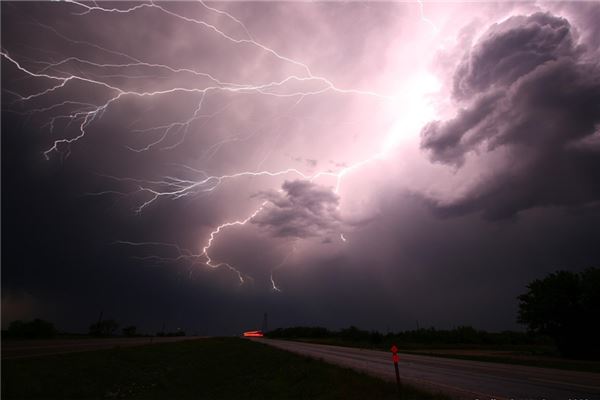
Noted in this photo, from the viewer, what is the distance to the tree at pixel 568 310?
2881 centimetres

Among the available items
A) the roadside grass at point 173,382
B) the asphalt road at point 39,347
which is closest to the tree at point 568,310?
the roadside grass at point 173,382

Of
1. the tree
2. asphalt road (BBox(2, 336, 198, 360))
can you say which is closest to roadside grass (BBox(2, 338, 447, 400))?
asphalt road (BBox(2, 336, 198, 360))

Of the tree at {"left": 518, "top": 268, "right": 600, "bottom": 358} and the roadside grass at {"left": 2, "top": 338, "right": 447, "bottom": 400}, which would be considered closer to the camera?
the roadside grass at {"left": 2, "top": 338, "right": 447, "bottom": 400}

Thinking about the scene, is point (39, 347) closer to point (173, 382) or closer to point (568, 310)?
point (173, 382)

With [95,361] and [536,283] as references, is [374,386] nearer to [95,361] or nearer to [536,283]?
[95,361]

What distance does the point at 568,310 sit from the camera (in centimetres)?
3023

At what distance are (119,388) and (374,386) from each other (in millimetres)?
13081

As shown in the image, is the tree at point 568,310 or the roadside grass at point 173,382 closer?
the roadside grass at point 173,382

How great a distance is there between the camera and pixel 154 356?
30.9m

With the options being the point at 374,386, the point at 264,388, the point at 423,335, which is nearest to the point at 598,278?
the point at 374,386

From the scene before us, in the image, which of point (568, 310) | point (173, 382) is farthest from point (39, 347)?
point (568, 310)

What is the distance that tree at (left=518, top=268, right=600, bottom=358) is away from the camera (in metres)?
28.8

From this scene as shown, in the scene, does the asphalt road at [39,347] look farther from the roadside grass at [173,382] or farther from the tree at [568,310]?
the tree at [568,310]

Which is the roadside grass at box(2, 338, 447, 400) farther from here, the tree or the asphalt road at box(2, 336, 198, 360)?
the tree
